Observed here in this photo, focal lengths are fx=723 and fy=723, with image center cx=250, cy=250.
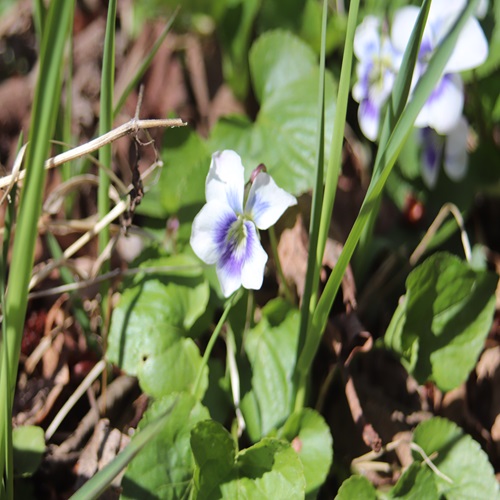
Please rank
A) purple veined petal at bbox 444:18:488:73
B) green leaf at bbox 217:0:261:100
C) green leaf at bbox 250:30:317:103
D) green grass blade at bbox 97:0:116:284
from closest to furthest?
green grass blade at bbox 97:0:116:284 < purple veined petal at bbox 444:18:488:73 < green leaf at bbox 250:30:317:103 < green leaf at bbox 217:0:261:100

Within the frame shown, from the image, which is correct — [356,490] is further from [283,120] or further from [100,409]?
[283,120]

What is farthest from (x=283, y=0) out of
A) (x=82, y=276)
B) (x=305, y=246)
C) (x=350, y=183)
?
(x=82, y=276)

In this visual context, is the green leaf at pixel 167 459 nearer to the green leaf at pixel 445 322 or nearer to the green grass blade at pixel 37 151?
the green grass blade at pixel 37 151

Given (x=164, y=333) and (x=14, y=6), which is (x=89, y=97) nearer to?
(x=14, y=6)

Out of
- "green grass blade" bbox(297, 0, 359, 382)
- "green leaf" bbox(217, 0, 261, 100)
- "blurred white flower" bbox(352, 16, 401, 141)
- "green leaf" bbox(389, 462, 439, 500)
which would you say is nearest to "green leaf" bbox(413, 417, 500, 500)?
"green leaf" bbox(389, 462, 439, 500)

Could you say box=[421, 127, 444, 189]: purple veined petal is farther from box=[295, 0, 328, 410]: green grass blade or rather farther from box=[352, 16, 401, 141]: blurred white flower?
box=[295, 0, 328, 410]: green grass blade

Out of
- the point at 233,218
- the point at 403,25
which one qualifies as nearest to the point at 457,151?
the point at 403,25
